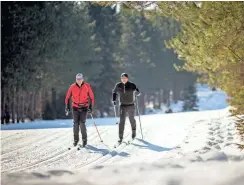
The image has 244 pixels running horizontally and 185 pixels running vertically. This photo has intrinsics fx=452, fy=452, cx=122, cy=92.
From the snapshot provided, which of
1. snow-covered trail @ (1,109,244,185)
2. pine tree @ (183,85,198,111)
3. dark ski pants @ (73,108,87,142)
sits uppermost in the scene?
pine tree @ (183,85,198,111)

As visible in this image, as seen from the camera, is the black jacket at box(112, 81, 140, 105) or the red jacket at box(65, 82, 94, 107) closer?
the red jacket at box(65, 82, 94, 107)

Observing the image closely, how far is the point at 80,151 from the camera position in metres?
11.5

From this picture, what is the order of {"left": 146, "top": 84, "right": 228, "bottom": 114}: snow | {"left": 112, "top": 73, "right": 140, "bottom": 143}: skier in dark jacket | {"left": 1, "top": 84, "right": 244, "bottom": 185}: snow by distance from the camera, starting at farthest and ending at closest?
{"left": 146, "top": 84, "right": 228, "bottom": 114}: snow → {"left": 112, "top": 73, "right": 140, "bottom": 143}: skier in dark jacket → {"left": 1, "top": 84, "right": 244, "bottom": 185}: snow

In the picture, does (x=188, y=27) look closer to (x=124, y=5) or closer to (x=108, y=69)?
(x=124, y=5)

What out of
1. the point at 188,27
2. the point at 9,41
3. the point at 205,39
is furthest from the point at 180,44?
the point at 9,41

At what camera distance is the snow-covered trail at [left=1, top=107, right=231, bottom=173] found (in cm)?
986

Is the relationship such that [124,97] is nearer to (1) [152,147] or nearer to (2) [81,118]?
(2) [81,118]

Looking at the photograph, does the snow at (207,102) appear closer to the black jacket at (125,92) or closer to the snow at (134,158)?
the snow at (134,158)

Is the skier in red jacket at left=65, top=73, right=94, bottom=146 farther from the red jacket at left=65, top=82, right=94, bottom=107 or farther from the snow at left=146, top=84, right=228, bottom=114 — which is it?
the snow at left=146, top=84, right=228, bottom=114

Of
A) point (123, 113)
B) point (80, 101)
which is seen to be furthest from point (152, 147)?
point (80, 101)

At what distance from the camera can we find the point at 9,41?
83.5 feet

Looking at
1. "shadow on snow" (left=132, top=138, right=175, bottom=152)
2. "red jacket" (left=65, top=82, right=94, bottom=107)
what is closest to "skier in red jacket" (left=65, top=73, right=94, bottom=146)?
"red jacket" (left=65, top=82, right=94, bottom=107)

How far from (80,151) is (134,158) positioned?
1.74 metres

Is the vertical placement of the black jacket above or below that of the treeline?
below
